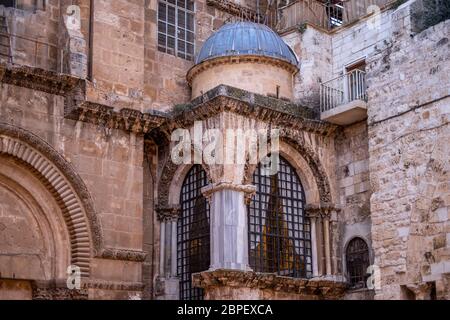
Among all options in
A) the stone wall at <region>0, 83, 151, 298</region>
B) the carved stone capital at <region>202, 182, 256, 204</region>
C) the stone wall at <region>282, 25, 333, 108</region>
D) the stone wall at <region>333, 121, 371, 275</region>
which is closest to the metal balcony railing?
the stone wall at <region>282, 25, 333, 108</region>

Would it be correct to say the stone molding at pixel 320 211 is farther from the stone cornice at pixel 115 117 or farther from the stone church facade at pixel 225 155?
the stone cornice at pixel 115 117

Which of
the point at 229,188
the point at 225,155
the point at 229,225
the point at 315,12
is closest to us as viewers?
the point at 229,225

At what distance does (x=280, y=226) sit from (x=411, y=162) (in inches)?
149

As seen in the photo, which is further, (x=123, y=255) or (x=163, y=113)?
(x=163, y=113)

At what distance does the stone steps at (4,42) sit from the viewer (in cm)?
1858

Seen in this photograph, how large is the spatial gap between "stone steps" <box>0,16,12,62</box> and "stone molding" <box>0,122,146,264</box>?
6.52 ft

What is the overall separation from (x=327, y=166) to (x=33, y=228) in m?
7.38

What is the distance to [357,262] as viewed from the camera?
19.8 meters

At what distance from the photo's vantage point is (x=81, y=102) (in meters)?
18.4

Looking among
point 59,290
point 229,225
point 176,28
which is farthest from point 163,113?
point 59,290

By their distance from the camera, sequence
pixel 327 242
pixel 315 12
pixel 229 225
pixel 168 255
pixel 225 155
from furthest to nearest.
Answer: pixel 315 12 < pixel 327 242 < pixel 168 255 < pixel 225 155 < pixel 229 225

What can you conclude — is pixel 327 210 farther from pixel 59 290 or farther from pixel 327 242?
pixel 59 290
